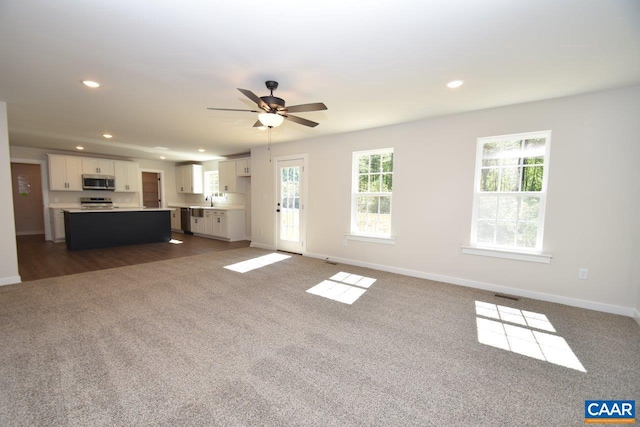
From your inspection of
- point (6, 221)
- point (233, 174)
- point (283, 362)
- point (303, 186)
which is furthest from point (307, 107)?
point (233, 174)

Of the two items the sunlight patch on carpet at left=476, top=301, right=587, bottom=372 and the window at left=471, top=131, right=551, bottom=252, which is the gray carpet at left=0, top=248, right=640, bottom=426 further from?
the window at left=471, top=131, right=551, bottom=252

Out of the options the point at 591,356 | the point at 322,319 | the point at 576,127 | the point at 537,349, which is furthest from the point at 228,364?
the point at 576,127

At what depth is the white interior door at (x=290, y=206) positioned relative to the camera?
5.69 m

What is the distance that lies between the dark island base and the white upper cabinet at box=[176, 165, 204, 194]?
175 centimetres

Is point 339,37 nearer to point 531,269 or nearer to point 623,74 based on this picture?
point 623,74

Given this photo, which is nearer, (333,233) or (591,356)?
(591,356)

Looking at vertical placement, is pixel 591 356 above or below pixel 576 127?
below

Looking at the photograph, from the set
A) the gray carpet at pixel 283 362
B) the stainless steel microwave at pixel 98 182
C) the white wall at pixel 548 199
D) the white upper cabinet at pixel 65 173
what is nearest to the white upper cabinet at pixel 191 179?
the stainless steel microwave at pixel 98 182

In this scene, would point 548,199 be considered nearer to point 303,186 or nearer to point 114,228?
point 303,186

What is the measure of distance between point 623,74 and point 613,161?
924 mm

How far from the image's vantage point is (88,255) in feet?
17.7

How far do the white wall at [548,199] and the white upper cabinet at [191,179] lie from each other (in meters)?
5.37

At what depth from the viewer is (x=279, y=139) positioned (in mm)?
5605

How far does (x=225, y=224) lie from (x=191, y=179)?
253cm
